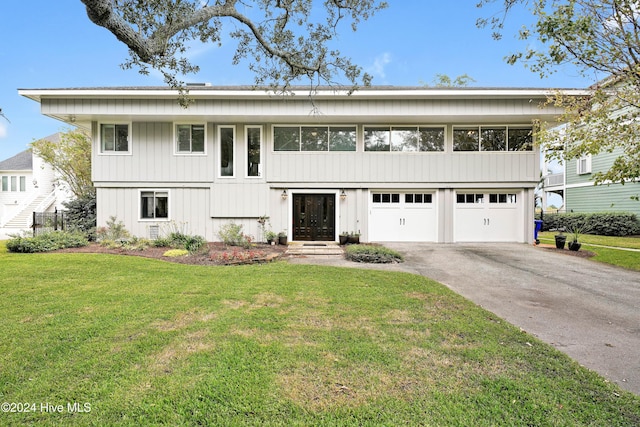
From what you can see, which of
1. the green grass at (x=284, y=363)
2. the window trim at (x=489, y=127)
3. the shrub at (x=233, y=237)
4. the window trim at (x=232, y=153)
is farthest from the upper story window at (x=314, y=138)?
the green grass at (x=284, y=363)

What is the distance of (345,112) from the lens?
36.2 ft

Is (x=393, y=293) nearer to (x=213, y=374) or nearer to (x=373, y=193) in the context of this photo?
(x=213, y=374)

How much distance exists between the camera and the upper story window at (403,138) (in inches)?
477

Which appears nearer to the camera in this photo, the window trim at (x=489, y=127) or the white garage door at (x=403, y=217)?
the window trim at (x=489, y=127)

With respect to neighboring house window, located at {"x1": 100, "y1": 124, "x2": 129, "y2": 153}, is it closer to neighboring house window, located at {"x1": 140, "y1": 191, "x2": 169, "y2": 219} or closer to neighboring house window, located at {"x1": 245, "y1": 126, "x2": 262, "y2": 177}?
neighboring house window, located at {"x1": 140, "y1": 191, "x2": 169, "y2": 219}

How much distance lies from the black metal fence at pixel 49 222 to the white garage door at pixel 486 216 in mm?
17001

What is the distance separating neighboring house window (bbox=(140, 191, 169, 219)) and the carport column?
1121 centimetres

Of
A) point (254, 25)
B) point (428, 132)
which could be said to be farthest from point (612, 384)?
point (428, 132)

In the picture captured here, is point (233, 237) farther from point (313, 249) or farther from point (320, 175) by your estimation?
point (320, 175)

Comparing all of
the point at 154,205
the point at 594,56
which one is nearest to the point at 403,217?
the point at 594,56

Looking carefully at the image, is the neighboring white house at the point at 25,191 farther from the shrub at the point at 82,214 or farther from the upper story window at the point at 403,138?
the upper story window at the point at 403,138

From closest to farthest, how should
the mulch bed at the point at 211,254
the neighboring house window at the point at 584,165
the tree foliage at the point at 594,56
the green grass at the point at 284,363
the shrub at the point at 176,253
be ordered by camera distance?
the green grass at the point at 284,363, the tree foliage at the point at 594,56, the mulch bed at the point at 211,254, the shrub at the point at 176,253, the neighboring house window at the point at 584,165

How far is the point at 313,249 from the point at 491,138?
858cm

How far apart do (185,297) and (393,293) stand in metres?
3.59
